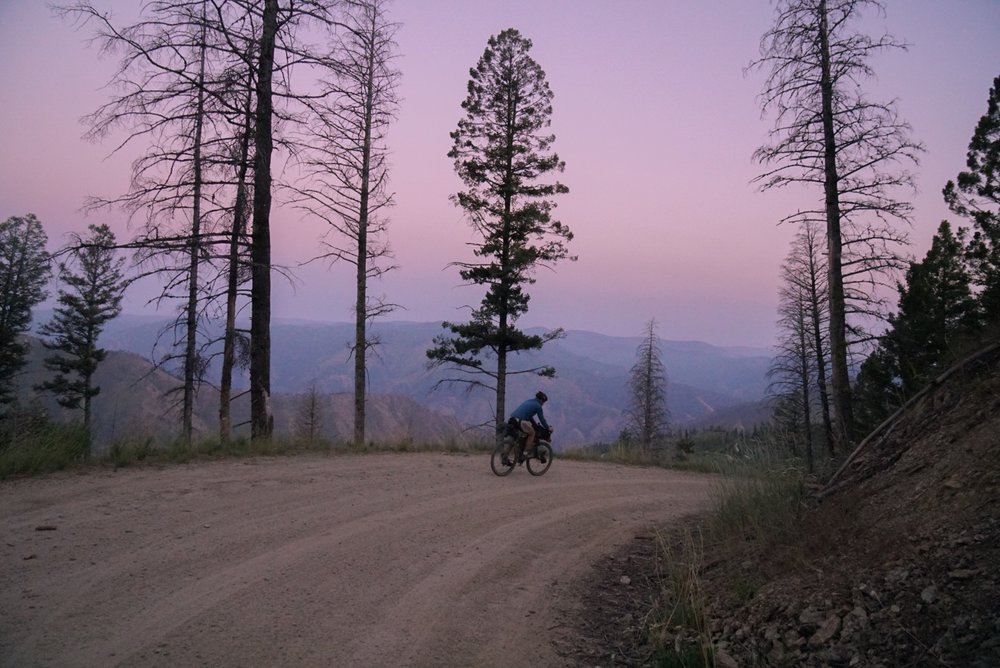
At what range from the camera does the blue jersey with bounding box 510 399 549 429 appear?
1240 centimetres

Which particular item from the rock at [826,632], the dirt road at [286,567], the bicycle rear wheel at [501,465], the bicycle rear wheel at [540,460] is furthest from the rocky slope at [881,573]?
the bicycle rear wheel at [540,460]

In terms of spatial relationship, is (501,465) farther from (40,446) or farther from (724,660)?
(724,660)

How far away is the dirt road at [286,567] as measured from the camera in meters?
4.35

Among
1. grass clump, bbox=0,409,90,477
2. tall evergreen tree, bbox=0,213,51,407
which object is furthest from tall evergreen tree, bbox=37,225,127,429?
grass clump, bbox=0,409,90,477

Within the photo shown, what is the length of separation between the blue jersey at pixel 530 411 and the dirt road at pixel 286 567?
235cm

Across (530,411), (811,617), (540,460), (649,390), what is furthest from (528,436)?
(649,390)

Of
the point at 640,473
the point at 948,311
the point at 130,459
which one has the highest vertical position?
the point at 948,311

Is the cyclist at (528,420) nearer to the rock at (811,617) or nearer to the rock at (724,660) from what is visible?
the rock at (724,660)

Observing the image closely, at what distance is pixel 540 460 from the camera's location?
1277 cm

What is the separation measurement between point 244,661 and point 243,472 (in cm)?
639

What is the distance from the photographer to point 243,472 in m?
9.94

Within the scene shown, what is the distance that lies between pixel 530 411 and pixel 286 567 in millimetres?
7237

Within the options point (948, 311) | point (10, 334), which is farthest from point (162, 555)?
point (10, 334)

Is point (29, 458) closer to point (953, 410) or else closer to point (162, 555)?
point (162, 555)
